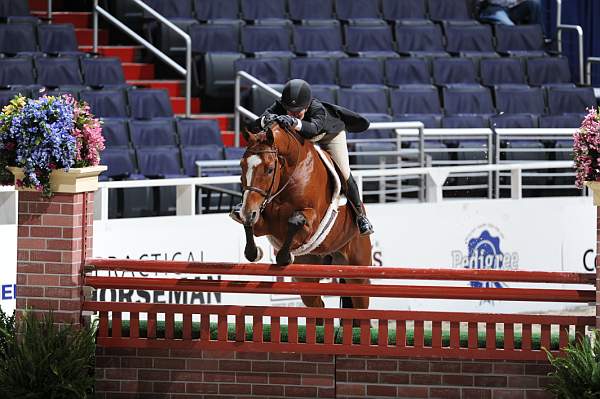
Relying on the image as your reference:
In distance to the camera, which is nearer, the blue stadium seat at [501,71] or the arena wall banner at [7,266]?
the arena wall banner at [7,266]

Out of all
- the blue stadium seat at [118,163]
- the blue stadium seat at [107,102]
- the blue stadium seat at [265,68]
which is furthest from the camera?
the blue stadium seat at [265,68]

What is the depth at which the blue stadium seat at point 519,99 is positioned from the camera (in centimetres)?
1552

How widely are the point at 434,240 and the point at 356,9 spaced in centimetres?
546

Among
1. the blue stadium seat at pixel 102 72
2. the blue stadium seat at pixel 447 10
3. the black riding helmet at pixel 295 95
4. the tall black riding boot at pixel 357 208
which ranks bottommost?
the tall black riding boot at pixel 357 208

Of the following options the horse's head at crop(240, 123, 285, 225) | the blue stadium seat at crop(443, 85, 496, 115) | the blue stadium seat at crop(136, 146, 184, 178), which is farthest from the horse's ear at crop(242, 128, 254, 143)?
the blue stadium seat at crop(443, 85, 496, 115)

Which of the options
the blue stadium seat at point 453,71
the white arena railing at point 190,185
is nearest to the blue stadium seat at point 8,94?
the white arena railing at point 190,185

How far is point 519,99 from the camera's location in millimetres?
15641

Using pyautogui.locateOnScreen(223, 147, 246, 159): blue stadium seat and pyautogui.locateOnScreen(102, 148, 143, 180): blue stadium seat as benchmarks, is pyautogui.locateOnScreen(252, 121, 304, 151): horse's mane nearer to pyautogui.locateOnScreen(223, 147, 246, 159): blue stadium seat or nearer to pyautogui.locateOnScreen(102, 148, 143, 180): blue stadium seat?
pyautogui.locateOnScreen(102, 148, 143, 180): blue stadium seat

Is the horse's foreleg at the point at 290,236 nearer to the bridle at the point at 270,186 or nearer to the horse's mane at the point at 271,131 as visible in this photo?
the bridle at the point at 270,186

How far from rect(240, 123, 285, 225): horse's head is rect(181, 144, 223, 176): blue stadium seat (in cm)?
524

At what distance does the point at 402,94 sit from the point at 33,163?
28.3 ft

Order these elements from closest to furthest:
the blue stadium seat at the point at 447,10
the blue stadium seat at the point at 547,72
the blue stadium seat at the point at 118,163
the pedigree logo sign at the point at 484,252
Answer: the blue stadium seat at the point at 118,163 → the pedigree logo sign at the point at 484,252 → the blue stadium seat at the point at 547,72 → the blue stadium seat at the point at 447,10

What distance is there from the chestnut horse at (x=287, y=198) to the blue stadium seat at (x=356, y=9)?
27.6ft

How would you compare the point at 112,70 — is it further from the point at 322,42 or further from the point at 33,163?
the point at 33,163
